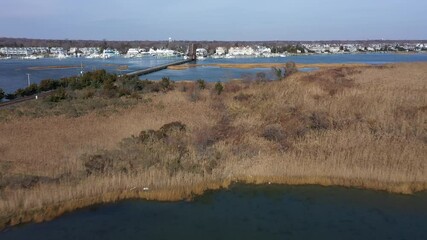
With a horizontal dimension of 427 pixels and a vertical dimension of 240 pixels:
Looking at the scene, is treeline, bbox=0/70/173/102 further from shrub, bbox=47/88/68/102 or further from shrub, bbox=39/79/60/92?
shrub, bbox=47/88/68/102

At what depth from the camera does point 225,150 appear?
557 inches

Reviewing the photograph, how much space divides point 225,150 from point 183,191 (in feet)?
9.46

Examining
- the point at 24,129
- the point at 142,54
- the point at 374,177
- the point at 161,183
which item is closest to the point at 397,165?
the point at 374,177

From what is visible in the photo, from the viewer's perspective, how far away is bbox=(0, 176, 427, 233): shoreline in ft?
32.9

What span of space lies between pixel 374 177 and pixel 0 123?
52.8 ft

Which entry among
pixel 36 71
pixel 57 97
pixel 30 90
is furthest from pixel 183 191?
pixel 36 71

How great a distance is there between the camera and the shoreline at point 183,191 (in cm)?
1002

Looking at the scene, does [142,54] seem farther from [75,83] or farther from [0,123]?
[0,123]

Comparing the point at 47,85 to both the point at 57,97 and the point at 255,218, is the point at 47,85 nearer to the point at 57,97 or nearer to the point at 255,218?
the point at 57,97

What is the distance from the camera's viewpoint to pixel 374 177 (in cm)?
1250

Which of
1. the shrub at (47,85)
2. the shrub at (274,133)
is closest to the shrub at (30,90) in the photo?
the shrub at (47,85)

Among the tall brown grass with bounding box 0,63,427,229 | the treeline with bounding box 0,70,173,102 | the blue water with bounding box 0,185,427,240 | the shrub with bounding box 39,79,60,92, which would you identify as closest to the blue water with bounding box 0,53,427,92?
the shrub with bounding box 39,79,60,92

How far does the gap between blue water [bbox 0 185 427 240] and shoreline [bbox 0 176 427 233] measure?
0.68ft

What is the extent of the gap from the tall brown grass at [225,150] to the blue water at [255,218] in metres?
0.48
